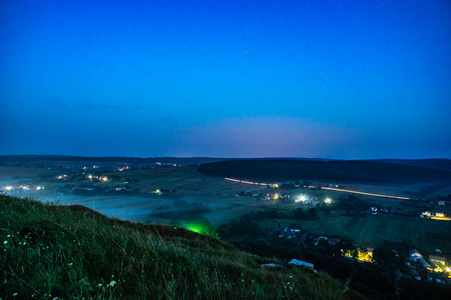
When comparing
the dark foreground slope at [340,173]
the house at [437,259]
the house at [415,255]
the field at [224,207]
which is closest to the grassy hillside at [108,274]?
the field at [224,207]

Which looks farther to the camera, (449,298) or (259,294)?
(449,298)

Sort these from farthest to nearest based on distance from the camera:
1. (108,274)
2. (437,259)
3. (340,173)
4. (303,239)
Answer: (340,173)
(303,239)
(437,259)
(108,274)

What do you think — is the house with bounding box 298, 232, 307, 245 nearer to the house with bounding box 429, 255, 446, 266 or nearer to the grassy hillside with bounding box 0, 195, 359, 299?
the house with bounding box 429, 255, 446, 266

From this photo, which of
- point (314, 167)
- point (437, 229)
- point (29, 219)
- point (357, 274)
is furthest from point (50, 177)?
point (314, 167)

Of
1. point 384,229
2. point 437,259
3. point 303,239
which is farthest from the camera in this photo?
point 384,229

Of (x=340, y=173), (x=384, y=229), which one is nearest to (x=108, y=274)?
(x=384, y=229)

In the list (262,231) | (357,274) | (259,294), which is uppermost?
(259,294)

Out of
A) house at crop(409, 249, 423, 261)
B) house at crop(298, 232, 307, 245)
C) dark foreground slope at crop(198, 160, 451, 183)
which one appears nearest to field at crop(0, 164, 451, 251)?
house at crop(298, 232, 307, 245)

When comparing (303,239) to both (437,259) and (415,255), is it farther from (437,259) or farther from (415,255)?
(437,259)

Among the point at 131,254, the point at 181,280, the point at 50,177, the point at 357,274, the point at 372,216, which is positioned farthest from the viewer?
the point at 50,177

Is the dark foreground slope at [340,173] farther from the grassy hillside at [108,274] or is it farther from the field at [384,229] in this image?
the grassy hillside at [108,274]

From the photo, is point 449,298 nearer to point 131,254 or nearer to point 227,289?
point 227,289
